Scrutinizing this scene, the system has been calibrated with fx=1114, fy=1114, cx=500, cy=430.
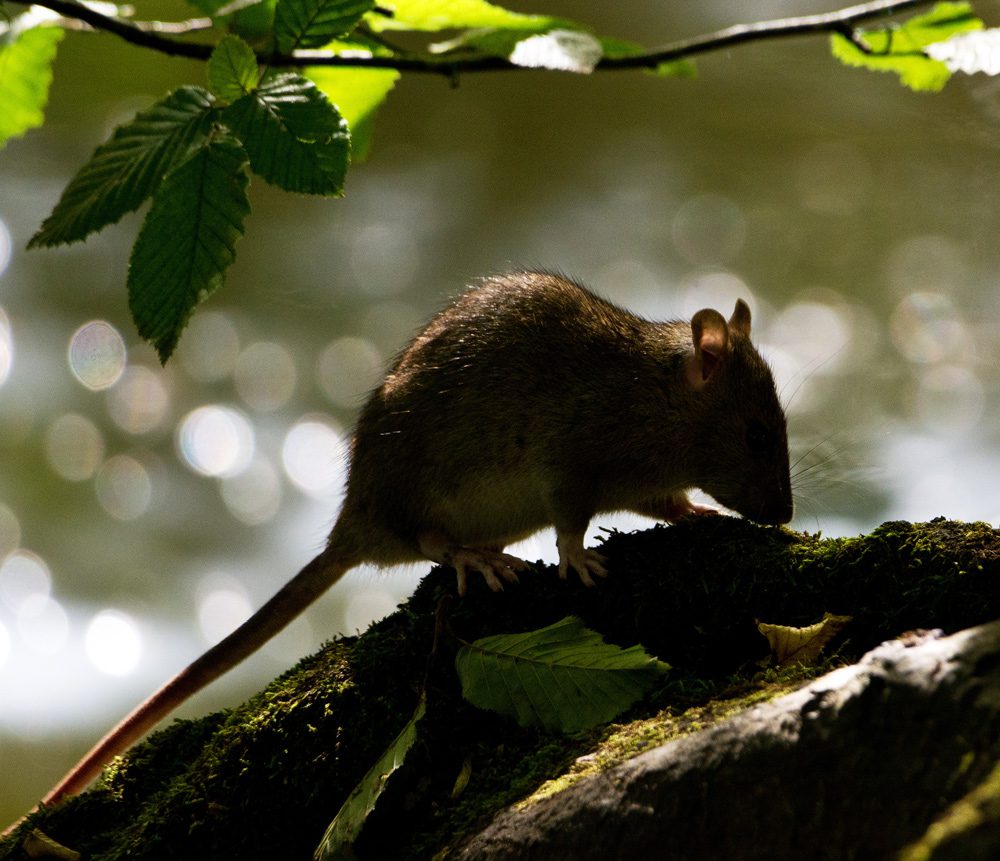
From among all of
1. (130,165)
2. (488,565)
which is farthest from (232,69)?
(488,565)

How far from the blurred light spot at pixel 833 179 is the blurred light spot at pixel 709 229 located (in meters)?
0.53

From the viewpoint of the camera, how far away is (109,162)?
7.22ft

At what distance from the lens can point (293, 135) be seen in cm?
212

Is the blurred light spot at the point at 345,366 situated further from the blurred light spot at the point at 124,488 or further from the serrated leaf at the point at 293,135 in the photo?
the serrated leaf at the point at 293,135

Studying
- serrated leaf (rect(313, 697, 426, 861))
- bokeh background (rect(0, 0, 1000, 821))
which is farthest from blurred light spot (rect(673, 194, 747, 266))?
serrated leaf (rect(313, 697, 426, 861))

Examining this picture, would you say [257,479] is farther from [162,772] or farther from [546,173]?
[162,772]

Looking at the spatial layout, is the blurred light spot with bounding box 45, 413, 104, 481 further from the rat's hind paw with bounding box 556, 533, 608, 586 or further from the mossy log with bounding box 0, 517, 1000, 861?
the rat's hind paw with bounding box 556, 533, 608, 586

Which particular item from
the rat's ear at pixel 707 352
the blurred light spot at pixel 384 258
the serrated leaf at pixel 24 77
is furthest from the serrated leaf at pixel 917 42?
the blurred light spot at pixel 384 258

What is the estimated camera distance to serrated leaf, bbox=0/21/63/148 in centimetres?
249

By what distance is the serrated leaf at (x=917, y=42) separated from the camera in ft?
8.78

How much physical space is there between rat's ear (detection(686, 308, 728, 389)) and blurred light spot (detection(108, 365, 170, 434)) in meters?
5.56

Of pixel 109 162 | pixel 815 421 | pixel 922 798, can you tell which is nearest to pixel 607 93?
pixel 815 421

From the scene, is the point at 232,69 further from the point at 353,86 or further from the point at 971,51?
the point at 971,51

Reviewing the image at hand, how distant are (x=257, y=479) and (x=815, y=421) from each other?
4.06 m
